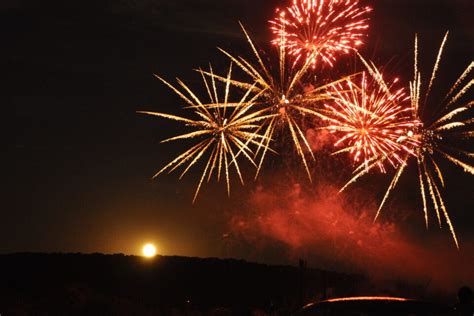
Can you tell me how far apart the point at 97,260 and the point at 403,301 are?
25.0 metres

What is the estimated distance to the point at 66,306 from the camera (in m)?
25.1

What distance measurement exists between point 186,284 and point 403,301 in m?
27.0

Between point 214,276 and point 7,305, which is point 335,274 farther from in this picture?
point 7,305

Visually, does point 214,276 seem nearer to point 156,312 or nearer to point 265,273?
point 265,273

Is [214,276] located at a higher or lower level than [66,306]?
higher

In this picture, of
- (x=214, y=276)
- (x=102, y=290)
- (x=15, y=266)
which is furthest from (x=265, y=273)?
(x=15, y=266)

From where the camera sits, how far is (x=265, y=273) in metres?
40.5

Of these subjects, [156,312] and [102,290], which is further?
[102,290]

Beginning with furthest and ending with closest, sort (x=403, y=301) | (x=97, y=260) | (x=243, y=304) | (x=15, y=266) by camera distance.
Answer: (x=243, y=304) → (x=97, y=260) → (x=15, y=266) → (x=403, y=301)

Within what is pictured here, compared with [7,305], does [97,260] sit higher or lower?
higher

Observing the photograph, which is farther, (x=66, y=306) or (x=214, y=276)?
(x=214, y=276)

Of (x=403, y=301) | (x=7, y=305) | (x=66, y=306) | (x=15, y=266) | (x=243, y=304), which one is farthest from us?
(x=243, y=304)

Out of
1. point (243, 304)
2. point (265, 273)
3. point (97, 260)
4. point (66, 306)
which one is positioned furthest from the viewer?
point (265, 273)

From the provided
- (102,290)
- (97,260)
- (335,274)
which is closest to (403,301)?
(102,290)
